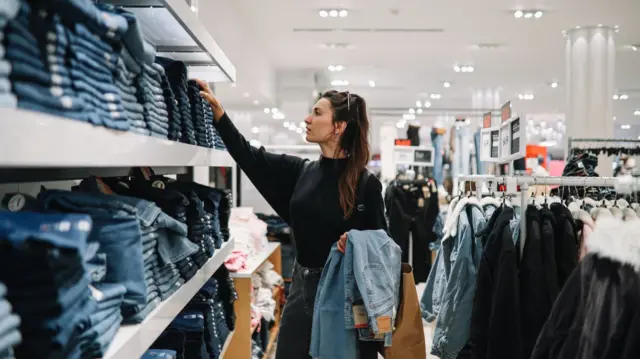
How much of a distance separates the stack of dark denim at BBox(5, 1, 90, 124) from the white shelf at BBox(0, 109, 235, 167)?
50 mm

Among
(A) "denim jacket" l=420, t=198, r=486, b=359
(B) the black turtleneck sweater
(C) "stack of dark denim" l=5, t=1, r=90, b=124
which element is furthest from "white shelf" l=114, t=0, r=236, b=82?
(A) "denim jacket" l=420, t=198, r=486, b=359

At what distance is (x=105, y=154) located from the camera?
1.07m

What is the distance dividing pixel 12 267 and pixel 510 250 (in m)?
1.92

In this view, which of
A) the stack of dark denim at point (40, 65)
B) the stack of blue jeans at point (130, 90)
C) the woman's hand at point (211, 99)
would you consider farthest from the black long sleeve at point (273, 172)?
the stack of dark denim at point (40, 65)

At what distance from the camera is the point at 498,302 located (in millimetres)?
2279

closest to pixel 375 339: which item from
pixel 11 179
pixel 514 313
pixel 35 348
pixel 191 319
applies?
pixel 514 313

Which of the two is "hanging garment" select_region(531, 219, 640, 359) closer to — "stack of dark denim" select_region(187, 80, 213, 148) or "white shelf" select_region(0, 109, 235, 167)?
"white shelf" select_region(0, 109, 235, 167)

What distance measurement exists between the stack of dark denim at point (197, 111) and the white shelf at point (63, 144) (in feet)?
2.39

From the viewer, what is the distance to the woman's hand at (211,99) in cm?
230

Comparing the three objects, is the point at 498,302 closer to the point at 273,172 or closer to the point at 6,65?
the point at 273,172

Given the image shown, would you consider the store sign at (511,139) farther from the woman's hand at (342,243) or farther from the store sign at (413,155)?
the store sign at (413,155)

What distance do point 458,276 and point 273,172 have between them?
1056 millimetres

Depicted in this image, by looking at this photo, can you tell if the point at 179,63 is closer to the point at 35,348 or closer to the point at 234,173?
the point at 35,348

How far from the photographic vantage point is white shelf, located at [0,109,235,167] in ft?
2.35
